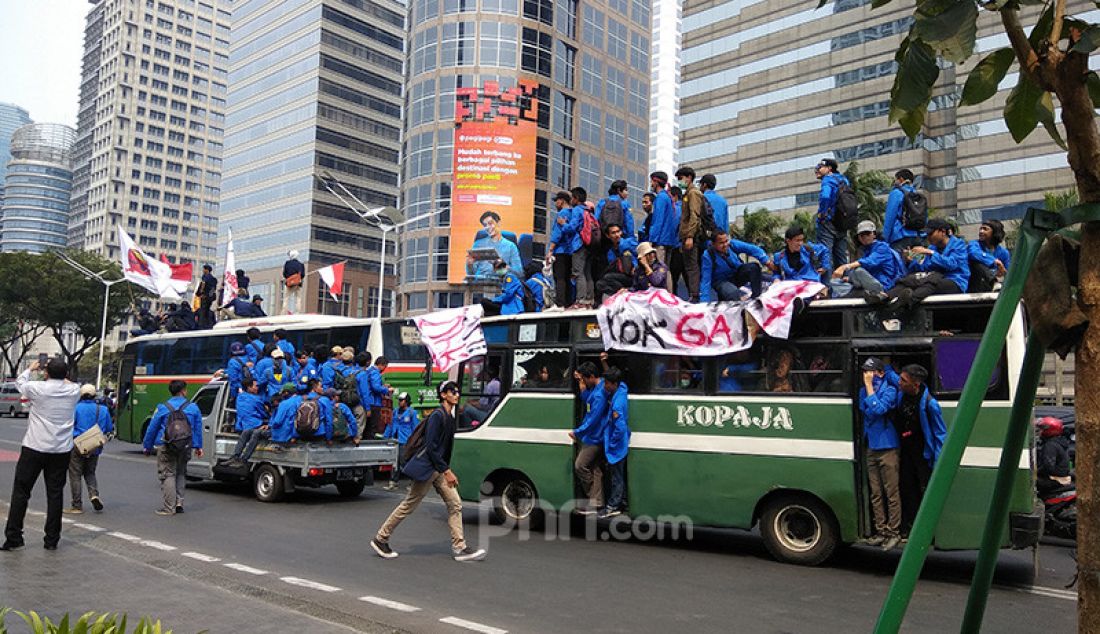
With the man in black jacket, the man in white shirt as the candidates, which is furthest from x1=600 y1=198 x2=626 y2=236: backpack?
the man in white shirt

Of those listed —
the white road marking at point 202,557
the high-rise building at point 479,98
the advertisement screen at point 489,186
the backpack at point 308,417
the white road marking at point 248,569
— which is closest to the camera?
the white road marking at point 248,569

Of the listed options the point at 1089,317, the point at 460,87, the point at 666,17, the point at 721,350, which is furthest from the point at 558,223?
the point at 666,17

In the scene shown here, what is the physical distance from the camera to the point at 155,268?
30.4m

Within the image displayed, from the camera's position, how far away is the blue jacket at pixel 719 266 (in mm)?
11625

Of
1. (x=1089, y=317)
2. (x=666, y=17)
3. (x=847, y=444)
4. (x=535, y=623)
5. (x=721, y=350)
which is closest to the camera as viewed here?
(x=1089, y=317)

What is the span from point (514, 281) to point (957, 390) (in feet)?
22.9

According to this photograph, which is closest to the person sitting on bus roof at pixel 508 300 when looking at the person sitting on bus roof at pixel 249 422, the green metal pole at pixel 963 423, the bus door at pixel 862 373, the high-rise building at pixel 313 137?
the person sitting on bus roof at pixel 249 422

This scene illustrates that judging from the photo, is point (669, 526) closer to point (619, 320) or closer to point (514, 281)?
point (619, 320)

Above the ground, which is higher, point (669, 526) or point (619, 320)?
point (619, 320)

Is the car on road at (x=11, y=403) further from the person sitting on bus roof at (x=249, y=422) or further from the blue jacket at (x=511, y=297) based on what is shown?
the blue jacket at (x=511, y=297)

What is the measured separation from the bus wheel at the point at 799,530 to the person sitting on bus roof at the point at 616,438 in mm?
1690

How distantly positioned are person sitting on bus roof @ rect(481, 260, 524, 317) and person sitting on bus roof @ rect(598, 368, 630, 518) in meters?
3.43

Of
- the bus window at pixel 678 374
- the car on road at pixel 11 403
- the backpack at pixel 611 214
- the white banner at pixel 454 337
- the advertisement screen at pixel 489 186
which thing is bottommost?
the car on road at pixel 11 403

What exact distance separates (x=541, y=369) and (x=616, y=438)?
1.50m
